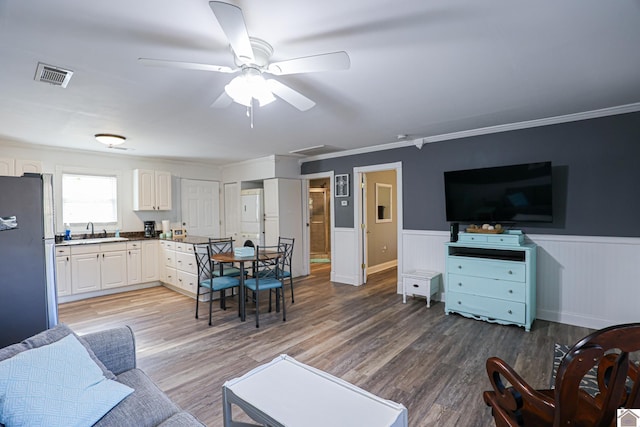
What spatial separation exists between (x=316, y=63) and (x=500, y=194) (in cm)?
316

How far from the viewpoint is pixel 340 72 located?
2.37 meters

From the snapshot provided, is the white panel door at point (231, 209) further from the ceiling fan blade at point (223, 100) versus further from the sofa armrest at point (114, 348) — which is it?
the sofa armrest at point (114, 348)

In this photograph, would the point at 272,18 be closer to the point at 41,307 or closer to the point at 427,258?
the point at 41,307

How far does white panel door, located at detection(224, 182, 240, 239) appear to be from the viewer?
268 inches

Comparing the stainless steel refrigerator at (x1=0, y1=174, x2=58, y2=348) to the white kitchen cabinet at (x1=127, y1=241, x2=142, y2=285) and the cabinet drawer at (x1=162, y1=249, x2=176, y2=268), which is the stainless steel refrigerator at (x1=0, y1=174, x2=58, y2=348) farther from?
the white kitchen cabinet at (x1=127, y1=241, x2=142, y2=285)

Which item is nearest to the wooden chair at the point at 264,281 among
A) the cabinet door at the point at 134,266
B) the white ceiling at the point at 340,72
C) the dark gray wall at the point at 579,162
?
the white ceiling at the point at 340,72

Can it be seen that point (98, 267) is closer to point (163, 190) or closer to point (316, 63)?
point (163, 190)

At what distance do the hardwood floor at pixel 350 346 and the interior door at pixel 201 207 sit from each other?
2.19m

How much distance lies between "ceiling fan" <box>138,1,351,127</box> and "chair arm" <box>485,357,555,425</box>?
176 centimetres

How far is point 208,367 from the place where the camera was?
2.73 meters

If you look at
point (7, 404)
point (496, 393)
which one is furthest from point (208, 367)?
point (496, 393)

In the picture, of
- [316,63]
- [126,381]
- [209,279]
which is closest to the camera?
[126,381]

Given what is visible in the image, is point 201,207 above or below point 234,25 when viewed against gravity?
below

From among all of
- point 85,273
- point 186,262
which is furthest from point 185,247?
point 85,273
